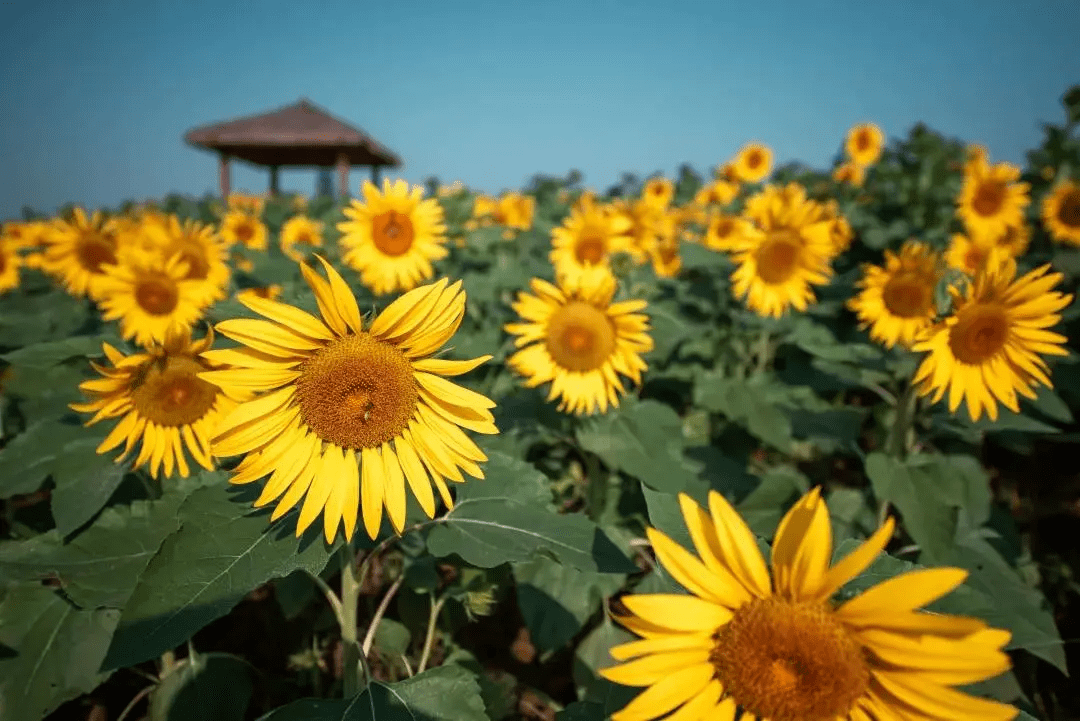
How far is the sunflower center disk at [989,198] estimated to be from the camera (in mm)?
6406

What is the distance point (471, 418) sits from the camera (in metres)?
1.71

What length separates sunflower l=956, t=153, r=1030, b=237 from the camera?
6422mm

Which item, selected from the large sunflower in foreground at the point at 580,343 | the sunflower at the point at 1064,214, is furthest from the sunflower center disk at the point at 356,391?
the sunflower at the point at 1064,214

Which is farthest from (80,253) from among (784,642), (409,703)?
(784,642)

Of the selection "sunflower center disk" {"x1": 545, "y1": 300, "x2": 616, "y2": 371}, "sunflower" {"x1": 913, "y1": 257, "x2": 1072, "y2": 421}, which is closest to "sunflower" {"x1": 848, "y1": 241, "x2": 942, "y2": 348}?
"sunflower" {"x1": 913, "y1": 257, "x2": 1072, "y2": 421}

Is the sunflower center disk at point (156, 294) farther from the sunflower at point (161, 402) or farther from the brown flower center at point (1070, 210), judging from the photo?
the brown flower center at point (1070, 210)

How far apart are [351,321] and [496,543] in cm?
77

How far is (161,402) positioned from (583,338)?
1959 millimetres

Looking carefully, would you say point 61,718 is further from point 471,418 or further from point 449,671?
point 471,418

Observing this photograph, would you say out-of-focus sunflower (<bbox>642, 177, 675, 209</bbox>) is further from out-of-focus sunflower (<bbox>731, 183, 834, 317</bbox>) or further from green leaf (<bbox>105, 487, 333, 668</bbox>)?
green leaf (<bbox>105, 487, 333, 668</bbox>)

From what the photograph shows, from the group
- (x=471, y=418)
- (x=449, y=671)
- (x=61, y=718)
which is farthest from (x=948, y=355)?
(x=61, y=718)

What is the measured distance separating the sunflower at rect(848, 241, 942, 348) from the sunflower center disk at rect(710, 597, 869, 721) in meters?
3.19

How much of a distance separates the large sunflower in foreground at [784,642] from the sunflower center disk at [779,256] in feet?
12.3

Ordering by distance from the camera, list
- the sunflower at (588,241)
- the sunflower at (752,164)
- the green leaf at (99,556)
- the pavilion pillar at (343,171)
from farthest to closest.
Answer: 1. the pavilion pillar at (343,171)
2. the sunflower at (752,164)
3. the sunflower at (588,241)
4. the green leaf at (99,556)
